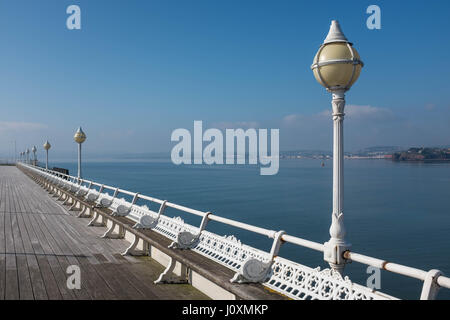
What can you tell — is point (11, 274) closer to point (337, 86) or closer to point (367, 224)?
point (337, 86)

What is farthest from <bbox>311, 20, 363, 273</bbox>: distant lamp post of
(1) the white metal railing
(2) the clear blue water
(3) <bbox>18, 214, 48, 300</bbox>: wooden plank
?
(2) the clear blue water

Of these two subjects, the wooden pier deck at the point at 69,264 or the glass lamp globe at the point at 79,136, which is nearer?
the wooden pier deck at the point at 69,264

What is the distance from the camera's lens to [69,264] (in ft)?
22.2

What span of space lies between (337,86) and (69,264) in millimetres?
5248

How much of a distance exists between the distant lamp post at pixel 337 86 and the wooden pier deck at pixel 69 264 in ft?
7.15

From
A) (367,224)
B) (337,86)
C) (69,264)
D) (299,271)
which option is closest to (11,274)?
(69,264)

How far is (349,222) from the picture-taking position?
31.7m

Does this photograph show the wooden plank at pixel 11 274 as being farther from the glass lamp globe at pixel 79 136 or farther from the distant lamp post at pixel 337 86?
the glass lamp globe at pixel 79 136

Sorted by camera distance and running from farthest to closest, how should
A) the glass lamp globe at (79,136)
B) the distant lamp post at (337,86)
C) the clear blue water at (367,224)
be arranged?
the clear blue water at (367,224) → the glass lamp globe at (79,136) → the distant lamp post at (337,86)

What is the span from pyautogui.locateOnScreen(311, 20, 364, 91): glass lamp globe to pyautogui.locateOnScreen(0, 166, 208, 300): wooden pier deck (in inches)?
126

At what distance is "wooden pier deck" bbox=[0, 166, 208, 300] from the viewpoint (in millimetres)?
5266

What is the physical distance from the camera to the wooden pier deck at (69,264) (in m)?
5.27

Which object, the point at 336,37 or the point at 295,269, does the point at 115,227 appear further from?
the point at 336,37

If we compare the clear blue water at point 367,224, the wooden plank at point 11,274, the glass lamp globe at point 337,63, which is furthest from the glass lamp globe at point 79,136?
the glass lamp globe at point 337,63
